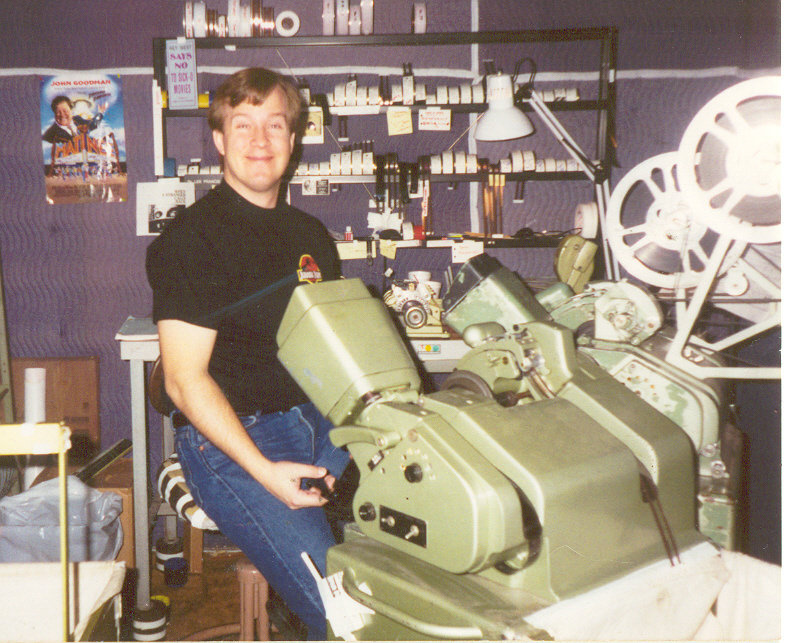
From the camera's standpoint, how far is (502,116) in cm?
285

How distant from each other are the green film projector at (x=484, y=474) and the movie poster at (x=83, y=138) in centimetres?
240

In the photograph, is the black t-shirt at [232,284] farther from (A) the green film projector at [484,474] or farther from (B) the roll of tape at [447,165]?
(B) the roll of tape at [447,165]

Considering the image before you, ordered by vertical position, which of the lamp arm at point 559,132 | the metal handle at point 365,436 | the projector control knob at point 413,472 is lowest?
the projector control knob at point 413,472

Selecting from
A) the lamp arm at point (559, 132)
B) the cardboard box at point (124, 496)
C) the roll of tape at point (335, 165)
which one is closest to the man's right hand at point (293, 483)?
the cardboard box at point (124, 496)

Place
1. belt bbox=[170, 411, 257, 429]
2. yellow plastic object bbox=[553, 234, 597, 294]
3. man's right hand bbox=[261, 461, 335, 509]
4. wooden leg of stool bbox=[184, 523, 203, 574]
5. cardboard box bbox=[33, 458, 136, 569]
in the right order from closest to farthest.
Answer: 1. man's right hand bbox=[261, 461, 335, 509]
2. belt bbox=[170, 411, 257, 429]
3. yellow plastic object bbox=[553, 234, 597, 294]
4. cardboard box bbox=[33, 458, 136, 569]
5. wooden leg of stool bbox=[184, 523, 203, 574]

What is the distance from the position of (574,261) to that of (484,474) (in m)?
1.48

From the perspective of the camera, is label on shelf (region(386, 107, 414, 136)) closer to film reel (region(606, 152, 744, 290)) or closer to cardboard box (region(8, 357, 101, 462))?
film reel (region(606, 152, 744, 290))

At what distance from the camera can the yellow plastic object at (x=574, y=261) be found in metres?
2.22

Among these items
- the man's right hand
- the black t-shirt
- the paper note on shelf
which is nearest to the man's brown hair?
the black t-shirt

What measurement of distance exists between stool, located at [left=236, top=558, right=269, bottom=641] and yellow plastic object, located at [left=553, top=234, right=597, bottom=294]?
55.4 inches

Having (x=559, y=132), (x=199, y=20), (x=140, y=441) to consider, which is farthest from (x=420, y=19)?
(x=140, y=441)

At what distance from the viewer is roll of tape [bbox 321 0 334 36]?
2926mm

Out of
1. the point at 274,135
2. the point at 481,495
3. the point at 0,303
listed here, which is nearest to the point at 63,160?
the point at 0,303

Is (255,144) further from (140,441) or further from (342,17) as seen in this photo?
(342,17)
